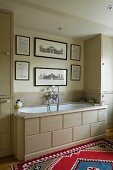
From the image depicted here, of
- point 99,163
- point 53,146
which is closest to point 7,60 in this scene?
point 53,146

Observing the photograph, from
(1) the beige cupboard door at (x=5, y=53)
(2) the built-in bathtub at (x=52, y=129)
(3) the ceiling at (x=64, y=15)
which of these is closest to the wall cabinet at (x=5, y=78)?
(1) the beige cupboard door at (x=5, y=53)

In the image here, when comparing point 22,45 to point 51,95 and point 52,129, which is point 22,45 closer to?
point 51,95

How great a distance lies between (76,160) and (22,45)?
2492 millimetres

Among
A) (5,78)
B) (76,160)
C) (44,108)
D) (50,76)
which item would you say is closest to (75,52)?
(50,76)

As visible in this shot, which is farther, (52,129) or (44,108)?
(44,108)

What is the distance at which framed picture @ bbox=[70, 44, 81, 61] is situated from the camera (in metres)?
4.22

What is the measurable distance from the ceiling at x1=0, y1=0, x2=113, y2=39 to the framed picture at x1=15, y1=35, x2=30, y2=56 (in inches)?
9.9

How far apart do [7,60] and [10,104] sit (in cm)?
74

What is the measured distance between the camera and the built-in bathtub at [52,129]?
255 centimetres

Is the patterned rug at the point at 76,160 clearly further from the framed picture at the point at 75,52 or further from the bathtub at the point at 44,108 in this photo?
the framed picture at the point at 75,52

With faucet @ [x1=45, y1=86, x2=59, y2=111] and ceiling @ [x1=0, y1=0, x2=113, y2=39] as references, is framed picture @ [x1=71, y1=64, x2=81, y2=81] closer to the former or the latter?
faucet @ [x1=45, y1=86, x2=59, y2=111]

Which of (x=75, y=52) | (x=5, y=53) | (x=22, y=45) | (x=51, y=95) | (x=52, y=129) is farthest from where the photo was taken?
(x=75, y=52)

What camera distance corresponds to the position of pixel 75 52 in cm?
429

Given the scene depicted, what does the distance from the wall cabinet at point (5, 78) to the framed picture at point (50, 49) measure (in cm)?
103
